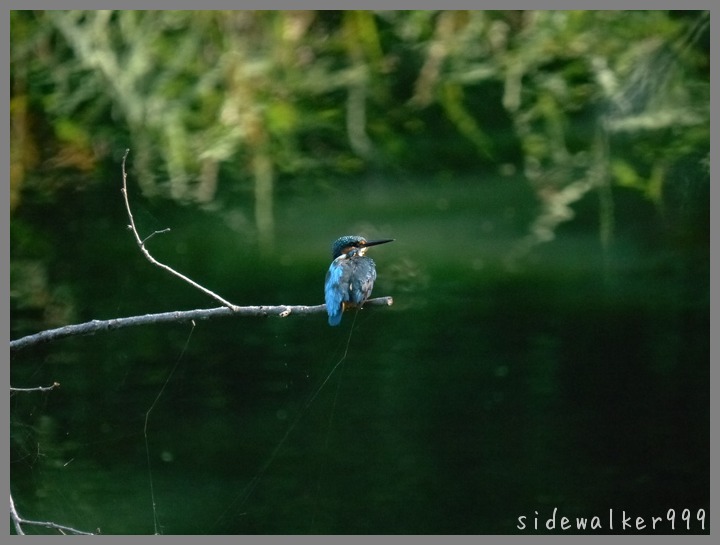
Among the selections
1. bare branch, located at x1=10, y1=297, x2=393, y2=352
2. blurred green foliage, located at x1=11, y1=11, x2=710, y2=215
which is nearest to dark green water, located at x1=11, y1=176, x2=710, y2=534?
blurred green foliage, located at x1=11, y1=11, x2=710, y2=215

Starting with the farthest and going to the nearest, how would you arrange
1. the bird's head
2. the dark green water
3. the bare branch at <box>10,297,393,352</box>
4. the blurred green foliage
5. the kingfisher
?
the blurred green foliage, the dark green water, the bird's head, the kingfisher, the bare branch at <box>10,297,393,352</box>

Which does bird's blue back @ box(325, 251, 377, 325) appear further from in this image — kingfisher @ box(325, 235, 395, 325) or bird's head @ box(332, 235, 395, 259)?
bird's head @ box(332, 235, 395, 259)

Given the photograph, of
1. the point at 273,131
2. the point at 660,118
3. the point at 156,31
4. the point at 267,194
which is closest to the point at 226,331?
the point at 267,194

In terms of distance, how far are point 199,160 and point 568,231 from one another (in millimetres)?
2292

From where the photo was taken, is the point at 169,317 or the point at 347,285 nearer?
the point at 169,317

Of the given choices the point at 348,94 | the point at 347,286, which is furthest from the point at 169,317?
the point at 348,94

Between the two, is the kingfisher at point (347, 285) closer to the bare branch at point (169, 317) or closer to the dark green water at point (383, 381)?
the bare branch at point (169, 317)

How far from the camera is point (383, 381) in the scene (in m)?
5.43

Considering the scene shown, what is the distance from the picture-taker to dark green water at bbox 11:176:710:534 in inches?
183

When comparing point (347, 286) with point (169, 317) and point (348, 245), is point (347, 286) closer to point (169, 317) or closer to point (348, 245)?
point (348, 245)

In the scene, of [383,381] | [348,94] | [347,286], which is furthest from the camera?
[348,94]

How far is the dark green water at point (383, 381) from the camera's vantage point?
183 inches

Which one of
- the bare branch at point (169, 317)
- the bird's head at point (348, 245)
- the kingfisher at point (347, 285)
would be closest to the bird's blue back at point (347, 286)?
the kingfisher at point (347, 285)

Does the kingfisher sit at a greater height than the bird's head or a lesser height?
lesser
